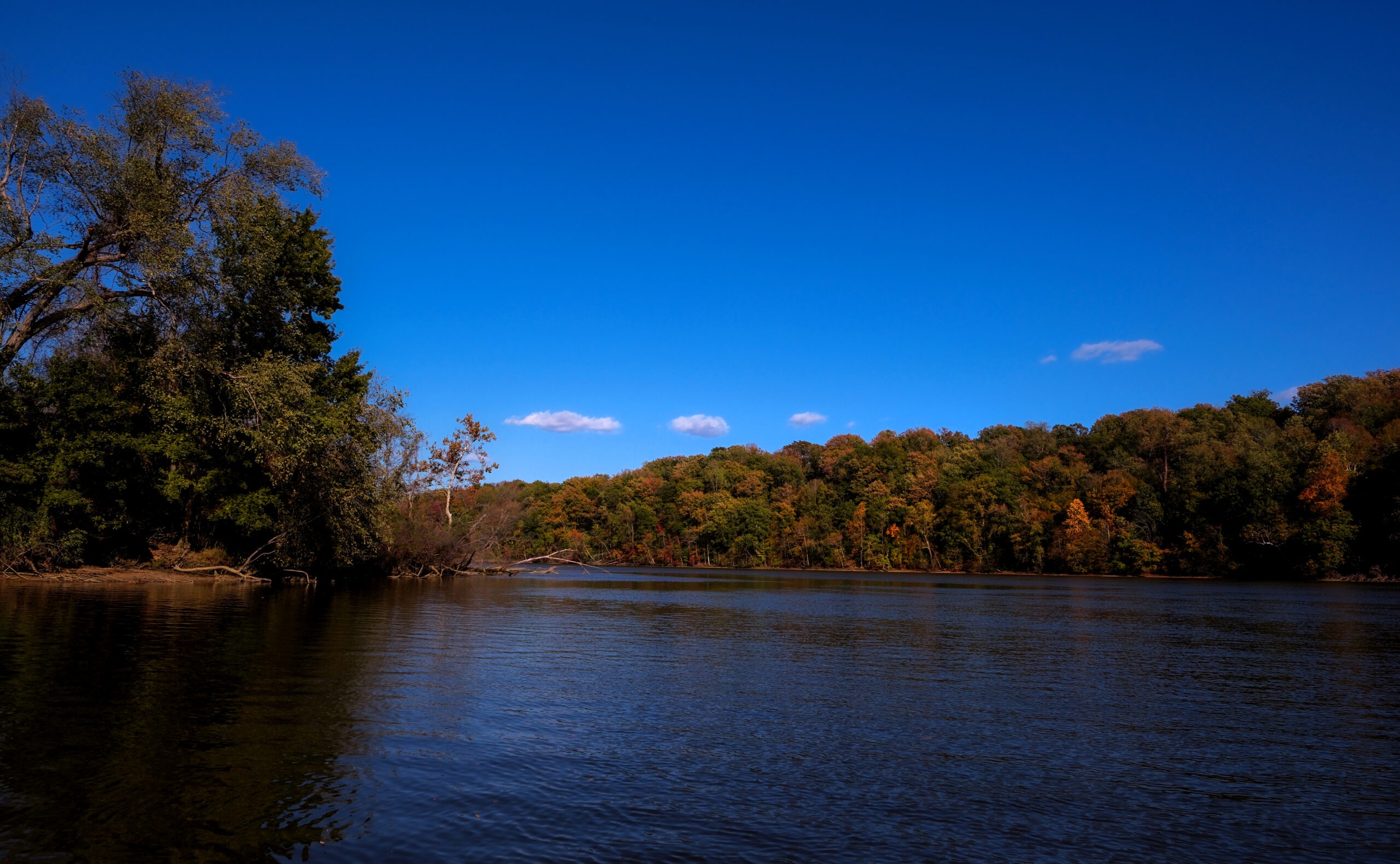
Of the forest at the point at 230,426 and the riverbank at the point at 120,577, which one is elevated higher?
the forest at the point at 230,426

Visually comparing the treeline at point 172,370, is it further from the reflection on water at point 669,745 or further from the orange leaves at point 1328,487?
the orange leaves at point 1328,487

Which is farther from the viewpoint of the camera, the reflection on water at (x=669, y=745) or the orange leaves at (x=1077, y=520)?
the orange leaves at (x=1077, y=520)

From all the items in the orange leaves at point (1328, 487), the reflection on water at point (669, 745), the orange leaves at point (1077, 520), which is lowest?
the reflection on water at point (669, 745)

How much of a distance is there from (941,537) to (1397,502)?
51.7 metres

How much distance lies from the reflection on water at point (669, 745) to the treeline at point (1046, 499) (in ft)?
192

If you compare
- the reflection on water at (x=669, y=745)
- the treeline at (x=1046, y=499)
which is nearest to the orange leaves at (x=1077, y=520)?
the treeline at (x=1046, y=499)

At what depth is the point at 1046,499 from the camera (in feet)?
335

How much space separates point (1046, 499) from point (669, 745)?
102 m

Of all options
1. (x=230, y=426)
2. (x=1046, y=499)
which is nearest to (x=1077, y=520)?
(x=1046, y=499)

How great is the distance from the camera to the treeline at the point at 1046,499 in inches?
2918

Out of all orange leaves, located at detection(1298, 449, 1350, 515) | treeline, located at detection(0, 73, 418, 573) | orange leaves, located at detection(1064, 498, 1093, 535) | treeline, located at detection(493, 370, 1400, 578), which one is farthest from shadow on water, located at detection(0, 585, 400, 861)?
orange leaves, located at detection(1064, 498, 1093, 535)

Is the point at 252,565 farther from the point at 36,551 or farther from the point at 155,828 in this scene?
the point at 155,828

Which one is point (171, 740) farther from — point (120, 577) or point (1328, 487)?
point (1328, 487)

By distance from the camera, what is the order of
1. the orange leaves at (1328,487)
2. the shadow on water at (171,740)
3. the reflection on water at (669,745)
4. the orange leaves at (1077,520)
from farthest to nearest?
the orange leaves at (1077,520) < the orange leaves at (1328,487) < the reflection on water at (669,745) < the shadow on water at (171,740)
